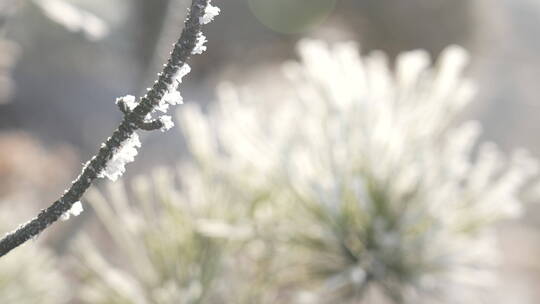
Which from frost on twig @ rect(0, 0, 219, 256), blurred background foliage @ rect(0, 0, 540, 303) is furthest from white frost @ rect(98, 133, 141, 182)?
blurred background foliage @ rect(0, 0, 540, 303)

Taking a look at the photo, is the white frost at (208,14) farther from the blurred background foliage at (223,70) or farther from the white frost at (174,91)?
the blurred background foliage at (223,70)

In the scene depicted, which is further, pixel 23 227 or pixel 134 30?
pixel 134 30

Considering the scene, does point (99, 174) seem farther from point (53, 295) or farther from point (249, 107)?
point (53, 295)

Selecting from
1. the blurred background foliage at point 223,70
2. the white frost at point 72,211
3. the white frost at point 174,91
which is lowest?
the white frost at point 174,91

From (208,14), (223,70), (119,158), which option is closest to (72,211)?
(119,158)

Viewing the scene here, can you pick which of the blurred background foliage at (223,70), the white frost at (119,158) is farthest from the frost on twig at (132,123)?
the blurred background foliage at (223,70)

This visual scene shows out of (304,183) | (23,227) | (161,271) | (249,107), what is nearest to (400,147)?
(304,183)

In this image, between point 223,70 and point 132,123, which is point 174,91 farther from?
point 223,70

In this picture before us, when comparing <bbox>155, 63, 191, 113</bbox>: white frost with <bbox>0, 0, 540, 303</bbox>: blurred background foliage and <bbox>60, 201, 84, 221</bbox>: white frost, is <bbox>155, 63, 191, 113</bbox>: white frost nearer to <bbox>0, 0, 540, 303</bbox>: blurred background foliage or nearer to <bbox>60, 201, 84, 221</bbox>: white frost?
<bbox>60, 201, 84, 221</bbox>: white frost
